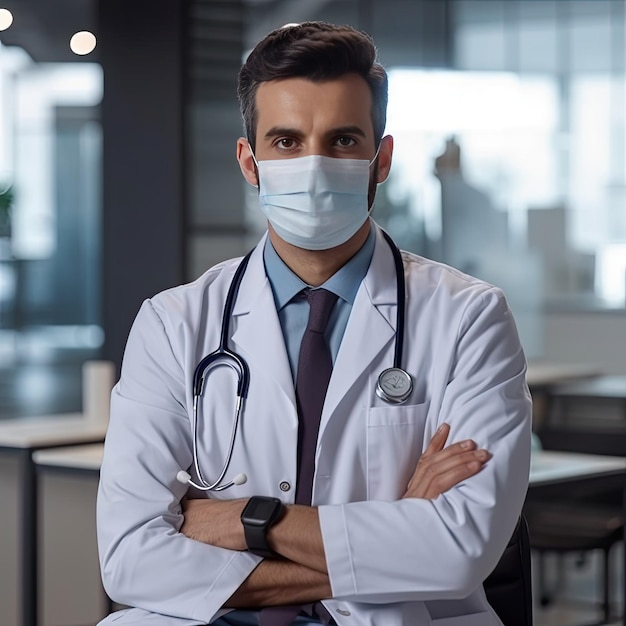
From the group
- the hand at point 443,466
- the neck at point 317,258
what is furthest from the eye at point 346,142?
the hand at point 443,466

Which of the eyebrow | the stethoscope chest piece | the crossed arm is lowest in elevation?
the crossed arm

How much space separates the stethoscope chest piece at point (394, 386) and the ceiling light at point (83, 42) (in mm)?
3467

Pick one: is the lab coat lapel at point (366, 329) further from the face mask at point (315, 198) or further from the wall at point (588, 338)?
the wall at point (588, 338)

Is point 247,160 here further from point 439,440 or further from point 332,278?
point 439,440

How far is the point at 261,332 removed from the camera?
1791 mm

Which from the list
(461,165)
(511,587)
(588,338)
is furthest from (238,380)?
(588,338)

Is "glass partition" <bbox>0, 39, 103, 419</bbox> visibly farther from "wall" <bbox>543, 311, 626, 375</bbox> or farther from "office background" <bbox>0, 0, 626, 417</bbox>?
"wall" <bbox>543, 311, 626, 375</bbox>

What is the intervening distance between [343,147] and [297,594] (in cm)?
65

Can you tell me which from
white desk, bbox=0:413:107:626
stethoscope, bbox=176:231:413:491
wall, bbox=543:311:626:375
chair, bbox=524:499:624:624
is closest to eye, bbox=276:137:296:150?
stethoscope, bbox=176:231:413:491

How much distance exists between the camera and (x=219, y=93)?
16.3 ft

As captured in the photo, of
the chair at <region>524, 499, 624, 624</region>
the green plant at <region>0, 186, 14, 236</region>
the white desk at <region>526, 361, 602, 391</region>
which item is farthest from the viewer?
the green plant at <region>0, 186, 14, 236</region>

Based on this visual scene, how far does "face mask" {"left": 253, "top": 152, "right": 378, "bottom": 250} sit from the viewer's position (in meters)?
1.74

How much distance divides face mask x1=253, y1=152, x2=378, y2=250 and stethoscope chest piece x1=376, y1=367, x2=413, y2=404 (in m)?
0.22

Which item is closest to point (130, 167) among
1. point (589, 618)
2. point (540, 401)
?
point (540, 401)
